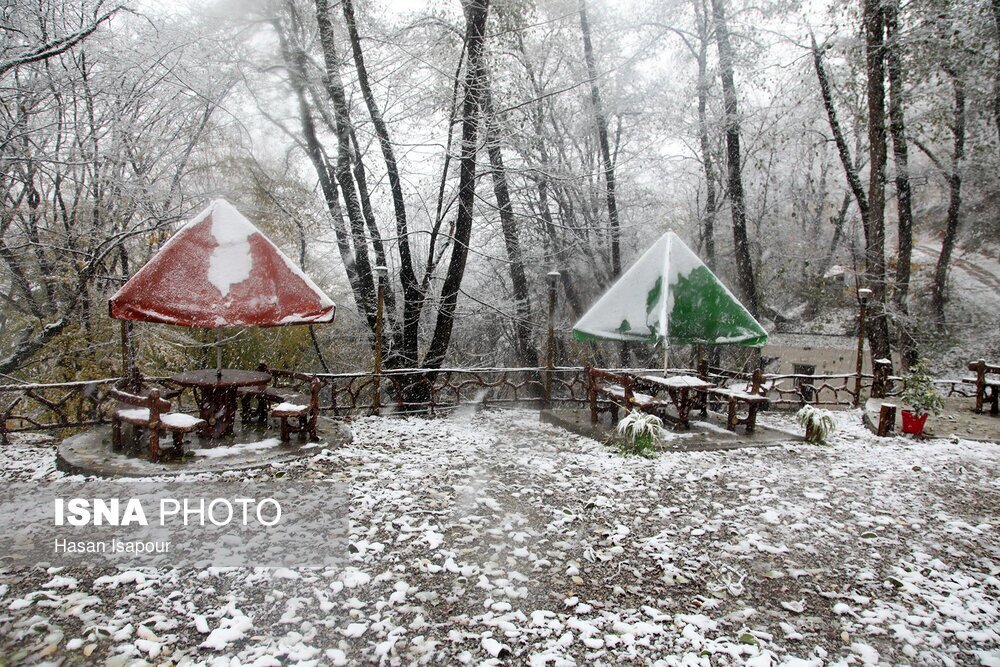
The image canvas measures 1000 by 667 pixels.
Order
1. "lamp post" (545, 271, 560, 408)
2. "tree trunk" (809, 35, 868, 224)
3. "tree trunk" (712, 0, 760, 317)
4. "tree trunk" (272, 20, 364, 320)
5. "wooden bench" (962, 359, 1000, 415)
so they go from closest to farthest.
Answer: "lamp post" (545, 271, 560, 408) < "wooden bench" (962, 359, 1000, 415) < "tree trunk" (272, 20, 364, 320) < "tree trunk" (809, 35, 868, 224) < "tree trunk" (712, 0, 760, 317)

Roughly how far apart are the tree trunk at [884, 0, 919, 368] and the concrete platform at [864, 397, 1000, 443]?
551 cm

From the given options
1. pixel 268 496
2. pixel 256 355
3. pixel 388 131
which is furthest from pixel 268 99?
pixel 268 496

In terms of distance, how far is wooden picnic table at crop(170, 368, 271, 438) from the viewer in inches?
310

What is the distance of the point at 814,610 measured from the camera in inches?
166

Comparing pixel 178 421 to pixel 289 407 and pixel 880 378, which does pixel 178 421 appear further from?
pixel 880 378

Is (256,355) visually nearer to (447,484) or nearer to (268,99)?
(268,99)

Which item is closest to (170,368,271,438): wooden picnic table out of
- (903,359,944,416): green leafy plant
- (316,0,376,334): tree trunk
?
(316,0,376,334): tree trunk

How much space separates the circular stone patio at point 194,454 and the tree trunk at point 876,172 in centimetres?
1598

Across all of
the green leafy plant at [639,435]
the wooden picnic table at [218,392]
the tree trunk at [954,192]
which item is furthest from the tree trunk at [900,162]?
the wooden picnic table at [218,392]

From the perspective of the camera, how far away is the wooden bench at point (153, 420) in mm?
6918

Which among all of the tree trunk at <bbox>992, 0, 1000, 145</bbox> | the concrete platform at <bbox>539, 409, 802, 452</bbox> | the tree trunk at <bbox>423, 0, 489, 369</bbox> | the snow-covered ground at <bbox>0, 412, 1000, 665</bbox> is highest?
the tree trunk at <bbox>992, 0, 1000, 145</bbox>

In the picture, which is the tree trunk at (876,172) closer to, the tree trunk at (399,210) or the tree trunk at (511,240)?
the tree trunk at (511,240)

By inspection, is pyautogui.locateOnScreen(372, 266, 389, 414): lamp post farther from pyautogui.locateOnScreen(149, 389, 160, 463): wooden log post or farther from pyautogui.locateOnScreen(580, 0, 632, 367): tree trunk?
pyautogui.locateOnScreen(580, 0, 632, 367): tree trunk

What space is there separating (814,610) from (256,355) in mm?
12784
